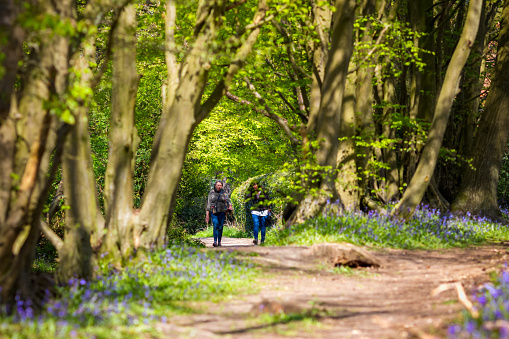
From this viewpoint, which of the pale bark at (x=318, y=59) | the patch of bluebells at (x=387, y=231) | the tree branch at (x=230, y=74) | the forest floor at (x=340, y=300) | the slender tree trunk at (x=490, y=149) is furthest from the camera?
the slender tree trunk at (x=490, y=149)

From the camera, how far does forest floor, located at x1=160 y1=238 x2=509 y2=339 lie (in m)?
5.13

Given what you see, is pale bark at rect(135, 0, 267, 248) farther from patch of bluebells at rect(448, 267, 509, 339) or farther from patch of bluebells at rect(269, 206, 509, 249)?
patch of bluebells at rect(448, 267, 509, 339)

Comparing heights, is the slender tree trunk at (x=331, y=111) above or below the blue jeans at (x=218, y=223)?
above

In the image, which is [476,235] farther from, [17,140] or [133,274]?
[17,140]

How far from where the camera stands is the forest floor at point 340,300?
16.8 feet

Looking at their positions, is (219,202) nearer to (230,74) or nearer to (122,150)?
(230,74)

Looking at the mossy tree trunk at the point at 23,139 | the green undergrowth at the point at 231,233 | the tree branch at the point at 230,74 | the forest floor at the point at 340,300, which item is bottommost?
the green undergrowth at the point at 231,233

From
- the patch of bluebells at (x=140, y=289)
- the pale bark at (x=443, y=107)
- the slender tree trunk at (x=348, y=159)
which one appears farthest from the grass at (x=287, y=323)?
the slender tree trunk at (x=348, y=159)

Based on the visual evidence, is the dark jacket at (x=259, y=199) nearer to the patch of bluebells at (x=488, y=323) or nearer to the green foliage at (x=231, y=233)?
the patch of bluebells at (x=488, y=323)

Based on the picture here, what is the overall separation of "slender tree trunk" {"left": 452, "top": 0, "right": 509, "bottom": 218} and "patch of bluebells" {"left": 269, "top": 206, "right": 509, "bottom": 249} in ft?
6.18

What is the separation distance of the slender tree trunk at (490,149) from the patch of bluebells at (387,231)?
1.88m

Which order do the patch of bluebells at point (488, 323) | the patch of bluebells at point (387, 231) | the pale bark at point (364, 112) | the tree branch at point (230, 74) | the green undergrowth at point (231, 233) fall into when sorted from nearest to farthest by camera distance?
the patch of bluebells at point (488, 323) < the tree branch at point (230, 74) < the patch of bluebells at point (387, 231) < the pale bark at point (364, 112) < the green undergrowth at point (231, 233)

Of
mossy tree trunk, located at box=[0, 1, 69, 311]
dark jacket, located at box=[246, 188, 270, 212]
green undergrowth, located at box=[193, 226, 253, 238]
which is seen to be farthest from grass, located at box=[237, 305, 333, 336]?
green undergrowth, located at box=[193, 226, 253, 238]

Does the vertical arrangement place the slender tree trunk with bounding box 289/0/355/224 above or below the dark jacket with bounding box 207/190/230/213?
above
